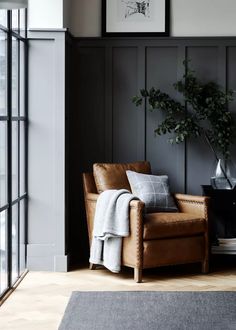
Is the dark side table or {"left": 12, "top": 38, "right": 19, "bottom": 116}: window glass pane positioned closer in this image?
{"left": 12, "top": 38, "right": 19, "bottom": 116}: window glass pane

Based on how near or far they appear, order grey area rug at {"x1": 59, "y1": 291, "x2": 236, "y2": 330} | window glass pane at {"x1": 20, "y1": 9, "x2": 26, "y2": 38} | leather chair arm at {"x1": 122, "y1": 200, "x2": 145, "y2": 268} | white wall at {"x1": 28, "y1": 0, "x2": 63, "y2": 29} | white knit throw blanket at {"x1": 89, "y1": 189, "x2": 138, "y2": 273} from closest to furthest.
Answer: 1. grey area rug at {"x1": 59, "y1": 291, "x2": 236, "y2": 330}
2. leather chair arm at {"x1": 122, "y1": 200, "x2": 145, "y2": 268}
3. white knit throw blanket at {"x1": 89, "y1": 189, "x2": 138, "y2": 273}
4. window glass pane at {"x1": 20, "y1": 9, "x2": 26, "y2": 38}
5. white wall at {"x1": 28, "y1": 0, "x2": 63, "y2": 29}

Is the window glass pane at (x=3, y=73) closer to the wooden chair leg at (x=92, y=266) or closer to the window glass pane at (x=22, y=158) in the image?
the window glass pane at (x=22, y=158)

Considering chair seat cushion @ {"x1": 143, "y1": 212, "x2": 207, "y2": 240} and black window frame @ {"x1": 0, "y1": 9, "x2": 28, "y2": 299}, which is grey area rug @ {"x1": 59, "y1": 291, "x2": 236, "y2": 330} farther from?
black window frame @ {"x1": 0, "y1": 9, "x2": 28, "y2": 299}

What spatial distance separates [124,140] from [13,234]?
1.66 meters

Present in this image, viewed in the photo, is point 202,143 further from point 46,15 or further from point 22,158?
point 46,15

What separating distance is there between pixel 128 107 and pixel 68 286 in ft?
6.65

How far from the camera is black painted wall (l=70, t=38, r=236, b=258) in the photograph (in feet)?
22.2

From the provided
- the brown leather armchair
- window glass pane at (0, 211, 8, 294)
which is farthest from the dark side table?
window glass pane at (0, 211, 8, 294)

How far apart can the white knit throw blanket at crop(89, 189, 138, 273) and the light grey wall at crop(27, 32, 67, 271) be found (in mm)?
356

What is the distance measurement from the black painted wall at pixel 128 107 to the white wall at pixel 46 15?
2.14 feet

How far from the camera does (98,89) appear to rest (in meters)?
6.82

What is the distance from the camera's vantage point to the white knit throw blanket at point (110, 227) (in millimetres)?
5797

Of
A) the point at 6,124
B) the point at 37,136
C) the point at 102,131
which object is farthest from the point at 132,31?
the point at 6,124

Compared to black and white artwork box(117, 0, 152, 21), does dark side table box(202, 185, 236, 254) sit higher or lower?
lower
